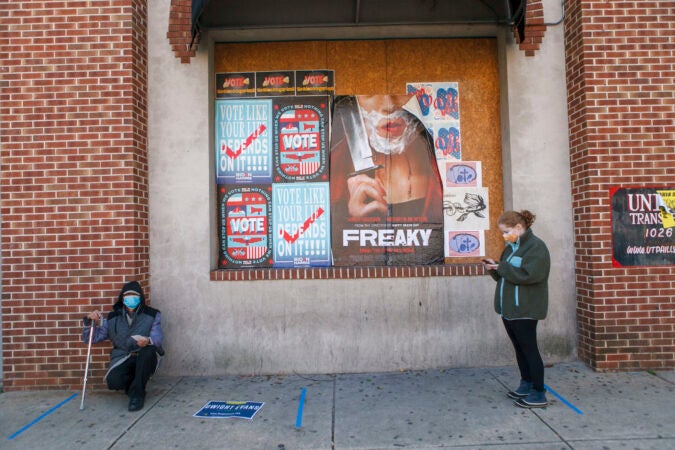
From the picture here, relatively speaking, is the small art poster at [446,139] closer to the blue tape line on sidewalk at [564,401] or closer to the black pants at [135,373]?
the blue tape line on sidewalk at [564,401]

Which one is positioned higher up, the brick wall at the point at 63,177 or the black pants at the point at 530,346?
the brick wall at the point at 63,177

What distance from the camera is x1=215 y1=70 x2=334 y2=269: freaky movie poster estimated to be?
5.93 metres

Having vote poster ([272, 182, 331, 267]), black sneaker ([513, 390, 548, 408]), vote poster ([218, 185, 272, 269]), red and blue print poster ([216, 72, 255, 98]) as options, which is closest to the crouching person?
vote poster ([218, 185, 272, 269])

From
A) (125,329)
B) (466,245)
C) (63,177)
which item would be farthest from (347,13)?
(125,329)

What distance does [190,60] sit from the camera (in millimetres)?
5656

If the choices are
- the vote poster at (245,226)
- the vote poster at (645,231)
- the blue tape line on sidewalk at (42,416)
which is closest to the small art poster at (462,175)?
the vote poster at (645,231)

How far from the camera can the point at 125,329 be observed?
4734 mm

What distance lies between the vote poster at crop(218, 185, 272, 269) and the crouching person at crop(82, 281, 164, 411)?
134 cm

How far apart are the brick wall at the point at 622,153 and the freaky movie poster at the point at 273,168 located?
10.4 ft

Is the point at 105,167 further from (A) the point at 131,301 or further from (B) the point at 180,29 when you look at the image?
(B) the point at 180,29

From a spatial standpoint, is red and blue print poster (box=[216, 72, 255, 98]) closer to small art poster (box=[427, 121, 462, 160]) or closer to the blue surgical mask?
small art poster (box=[427, 121, 462, 160])

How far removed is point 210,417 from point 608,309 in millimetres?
4530

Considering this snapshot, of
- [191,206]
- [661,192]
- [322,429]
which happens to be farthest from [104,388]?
[661,192]

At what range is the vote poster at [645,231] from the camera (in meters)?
5.20
